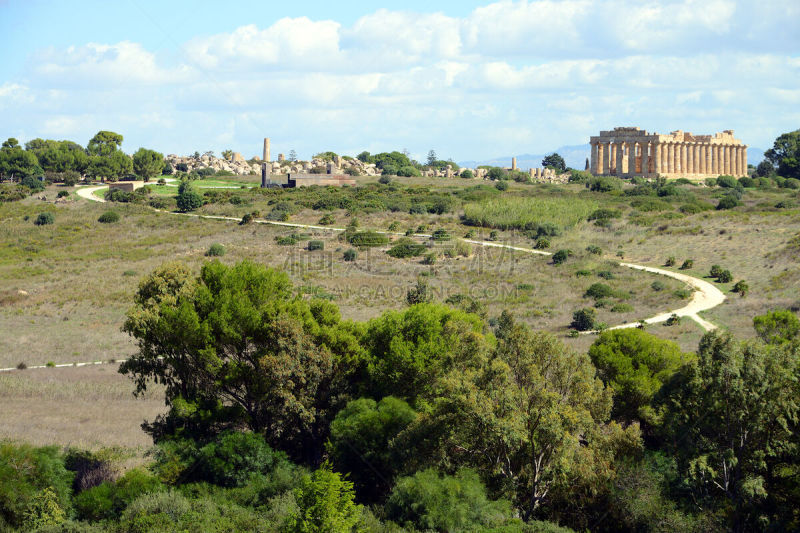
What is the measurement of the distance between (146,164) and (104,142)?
79.4 ft

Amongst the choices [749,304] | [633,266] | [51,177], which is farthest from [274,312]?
[51,177]

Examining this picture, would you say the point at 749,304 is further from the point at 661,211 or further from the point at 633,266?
the point at 661,211

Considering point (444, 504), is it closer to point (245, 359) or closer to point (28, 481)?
point (245, 359)

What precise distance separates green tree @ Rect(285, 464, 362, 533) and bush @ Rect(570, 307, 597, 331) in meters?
29.3

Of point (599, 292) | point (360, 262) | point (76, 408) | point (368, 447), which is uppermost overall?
point (360, 262)

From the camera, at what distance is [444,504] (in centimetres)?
2242

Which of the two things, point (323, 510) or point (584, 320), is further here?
point (584, 320)

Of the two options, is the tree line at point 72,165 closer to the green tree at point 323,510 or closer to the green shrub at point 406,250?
the green shrub at point 406,250

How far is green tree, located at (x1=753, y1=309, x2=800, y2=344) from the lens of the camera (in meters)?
31.7

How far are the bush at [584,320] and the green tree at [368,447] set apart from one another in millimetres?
22703

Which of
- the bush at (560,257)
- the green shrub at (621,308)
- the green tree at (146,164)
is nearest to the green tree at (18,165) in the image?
the green tree at (146,164)

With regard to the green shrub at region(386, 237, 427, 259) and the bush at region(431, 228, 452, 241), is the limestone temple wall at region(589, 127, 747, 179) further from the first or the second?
the green shrub at region(386, 237, 427, 259)

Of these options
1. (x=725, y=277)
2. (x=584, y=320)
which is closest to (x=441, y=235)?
(x=725, y=277)

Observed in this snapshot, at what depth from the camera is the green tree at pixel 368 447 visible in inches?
1053
